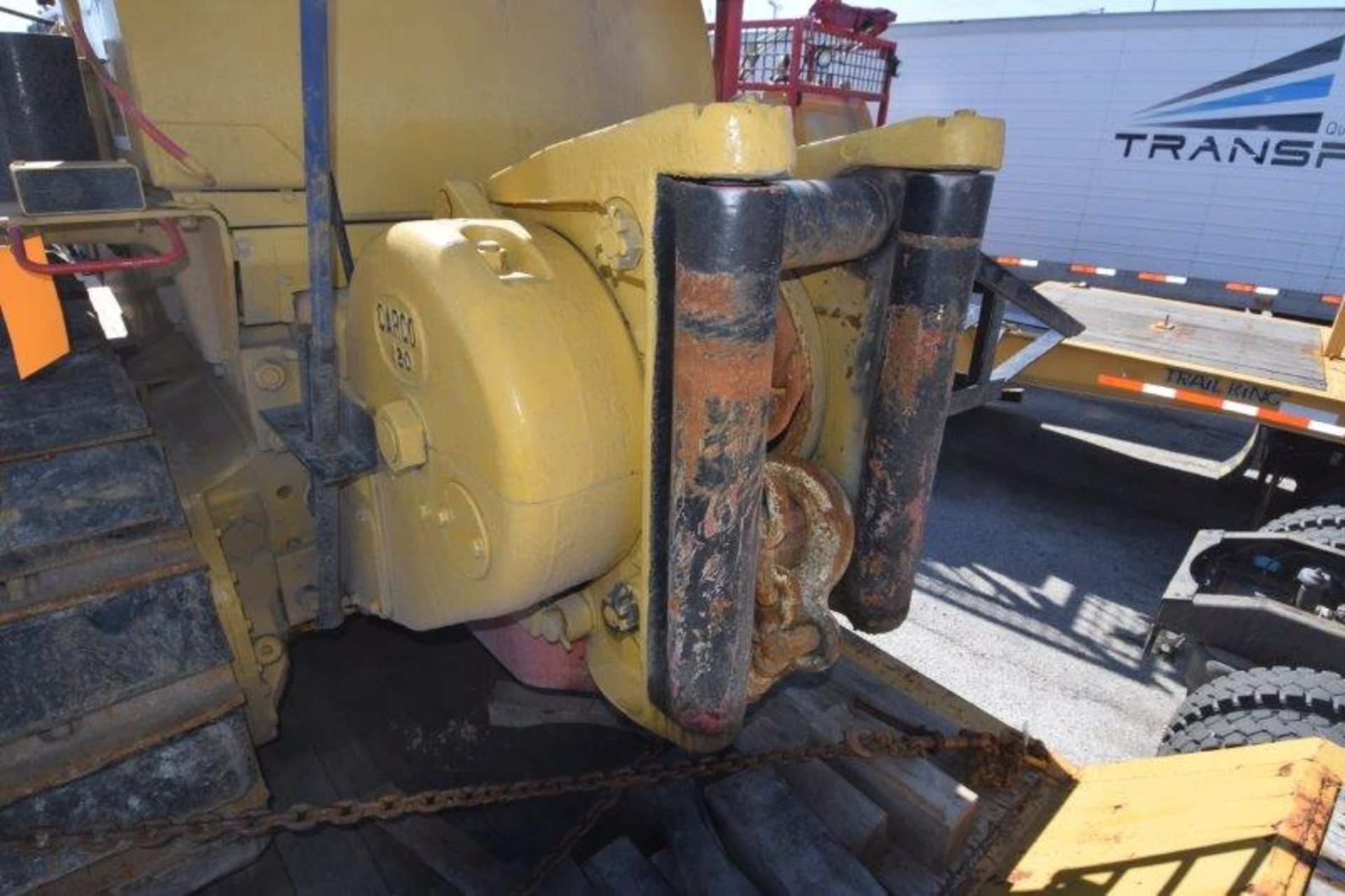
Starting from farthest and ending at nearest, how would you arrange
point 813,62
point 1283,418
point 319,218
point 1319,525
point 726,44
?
point 813,62 < point 1283,418 < point 1319,525 < point 726,44 < point 319,218

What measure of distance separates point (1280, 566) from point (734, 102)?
12.7 ft

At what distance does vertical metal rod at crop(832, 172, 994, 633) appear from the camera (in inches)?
66.5

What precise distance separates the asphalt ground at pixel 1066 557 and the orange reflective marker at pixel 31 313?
3.41 meters

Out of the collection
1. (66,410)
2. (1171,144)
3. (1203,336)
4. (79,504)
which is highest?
(1171,144)

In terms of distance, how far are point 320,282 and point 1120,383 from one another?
4.99m

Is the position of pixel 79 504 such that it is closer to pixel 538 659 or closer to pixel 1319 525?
pixel 538 659

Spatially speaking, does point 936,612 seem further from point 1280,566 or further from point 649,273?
point 649,273

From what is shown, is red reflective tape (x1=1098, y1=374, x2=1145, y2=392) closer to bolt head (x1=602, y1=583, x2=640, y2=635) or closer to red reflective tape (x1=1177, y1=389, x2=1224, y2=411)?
red reflective tape (x1=1177, y1=389, x2=1224, y2=411)

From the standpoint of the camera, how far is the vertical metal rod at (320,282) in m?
1.56

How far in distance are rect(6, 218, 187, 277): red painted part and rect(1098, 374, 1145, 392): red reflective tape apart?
202 inches

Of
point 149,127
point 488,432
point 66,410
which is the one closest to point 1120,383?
point 488,432

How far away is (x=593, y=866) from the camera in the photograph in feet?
6.61

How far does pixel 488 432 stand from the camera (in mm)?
1528

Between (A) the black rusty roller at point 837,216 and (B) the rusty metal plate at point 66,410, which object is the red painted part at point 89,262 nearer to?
(B) the rusty metal plate at point 66,410
